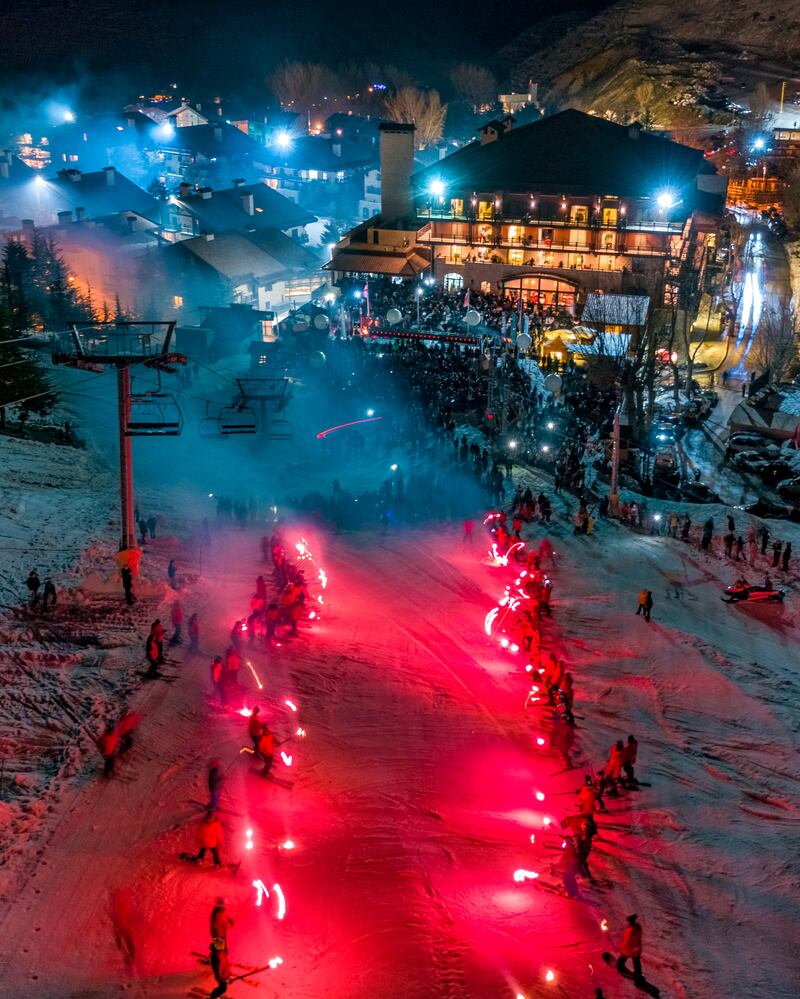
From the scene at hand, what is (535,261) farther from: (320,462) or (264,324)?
(320,462)

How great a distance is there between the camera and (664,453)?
31.4 metres

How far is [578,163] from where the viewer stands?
5191 cm

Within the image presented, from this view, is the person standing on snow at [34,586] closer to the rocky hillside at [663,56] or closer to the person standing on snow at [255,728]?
the person standing on snow at [255,728]

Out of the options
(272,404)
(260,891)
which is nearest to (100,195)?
(272,404)

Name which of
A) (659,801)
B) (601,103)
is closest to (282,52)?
(601,103)

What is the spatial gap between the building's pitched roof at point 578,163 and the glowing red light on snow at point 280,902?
148ft

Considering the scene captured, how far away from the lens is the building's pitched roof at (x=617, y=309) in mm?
39812

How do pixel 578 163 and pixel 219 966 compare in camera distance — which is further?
pixel 578 163

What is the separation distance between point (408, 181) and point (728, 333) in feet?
71.6

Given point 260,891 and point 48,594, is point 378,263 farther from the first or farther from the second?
point 260,891

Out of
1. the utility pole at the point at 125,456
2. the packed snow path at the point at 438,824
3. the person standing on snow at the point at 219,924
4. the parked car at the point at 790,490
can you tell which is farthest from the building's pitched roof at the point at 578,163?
the person standing on snow at the point at 219,924

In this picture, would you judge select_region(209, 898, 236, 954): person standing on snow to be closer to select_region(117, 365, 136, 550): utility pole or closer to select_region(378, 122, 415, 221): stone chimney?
select_region(117, 365, 136, 550): utility pole

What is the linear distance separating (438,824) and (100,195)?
206 ft

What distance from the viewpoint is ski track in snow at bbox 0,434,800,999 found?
10922mm
